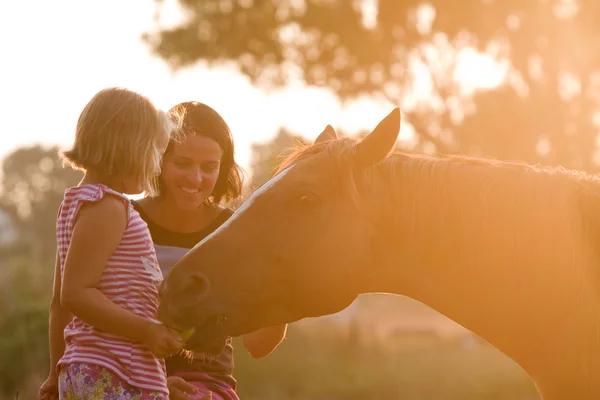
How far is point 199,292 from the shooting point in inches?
140

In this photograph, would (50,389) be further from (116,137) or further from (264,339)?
(264,339)

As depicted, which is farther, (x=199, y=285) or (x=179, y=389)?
(x=179, y=389)

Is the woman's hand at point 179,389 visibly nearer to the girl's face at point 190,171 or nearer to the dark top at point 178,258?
the dark top at point 178,258

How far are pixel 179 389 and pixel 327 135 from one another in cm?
137

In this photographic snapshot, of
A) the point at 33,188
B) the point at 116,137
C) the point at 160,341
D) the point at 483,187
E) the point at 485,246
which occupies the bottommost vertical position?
the point at 33,188

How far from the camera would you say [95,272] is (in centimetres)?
331

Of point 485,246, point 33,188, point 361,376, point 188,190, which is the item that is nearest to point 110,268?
point 188,190

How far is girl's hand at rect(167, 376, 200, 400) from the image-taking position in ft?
12.2

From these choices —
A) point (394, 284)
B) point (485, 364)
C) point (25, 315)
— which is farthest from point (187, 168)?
point (485, 364)

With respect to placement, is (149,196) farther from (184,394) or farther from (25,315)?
(25,315)

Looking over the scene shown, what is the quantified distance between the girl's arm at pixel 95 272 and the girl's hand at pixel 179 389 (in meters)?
0.49

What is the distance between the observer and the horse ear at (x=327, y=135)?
13.6 ft

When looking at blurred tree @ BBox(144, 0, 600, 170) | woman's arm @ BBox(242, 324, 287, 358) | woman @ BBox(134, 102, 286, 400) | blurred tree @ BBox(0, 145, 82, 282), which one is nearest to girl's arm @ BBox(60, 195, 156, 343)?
woman @ BBox(134, 102, 286, 400)

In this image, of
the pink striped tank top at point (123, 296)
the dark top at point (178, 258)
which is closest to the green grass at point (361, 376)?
the dark top at point (178, 258)
